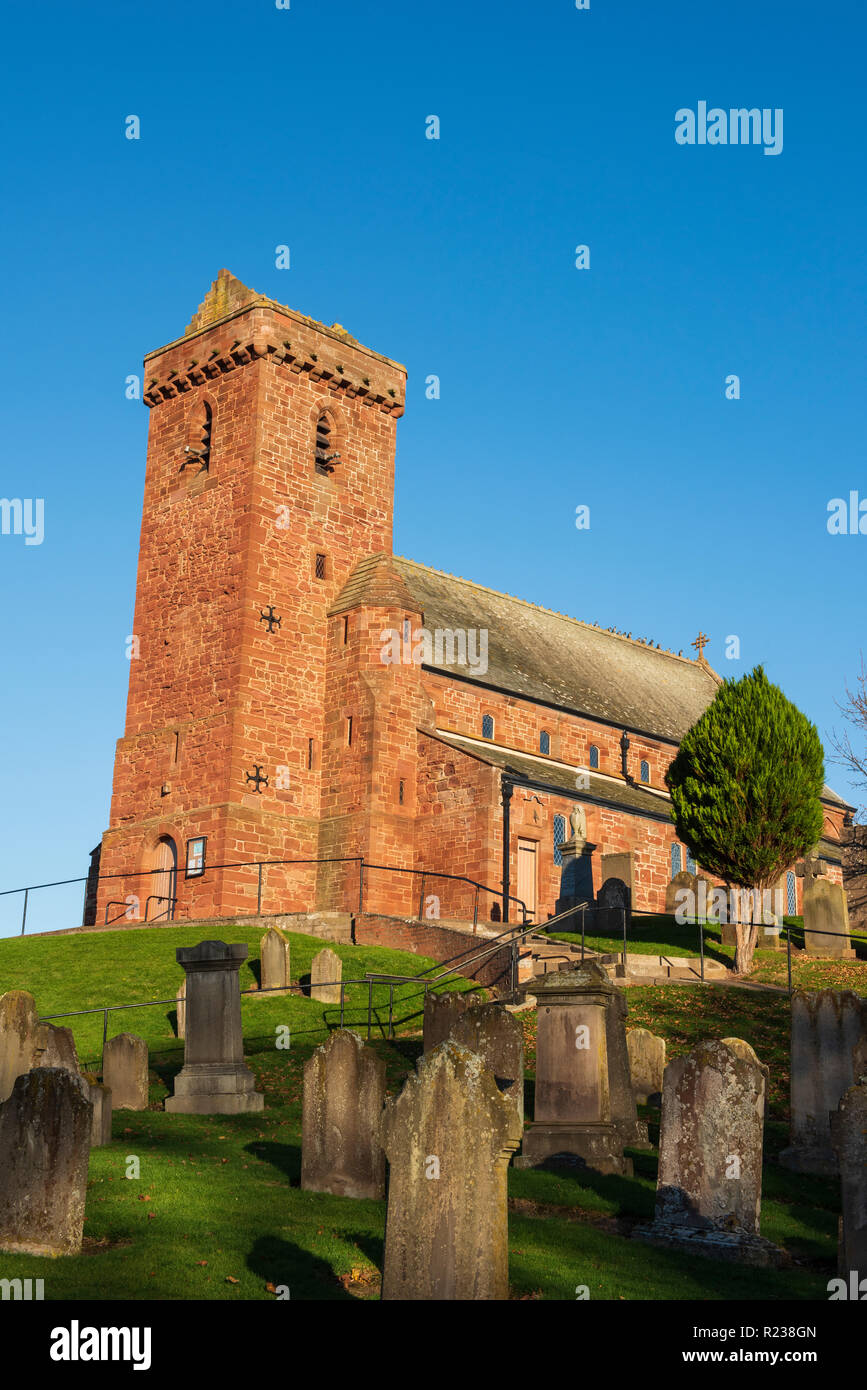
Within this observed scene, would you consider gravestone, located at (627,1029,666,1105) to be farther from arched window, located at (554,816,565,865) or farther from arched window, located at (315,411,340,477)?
arched window, located at (315,411,340,477)

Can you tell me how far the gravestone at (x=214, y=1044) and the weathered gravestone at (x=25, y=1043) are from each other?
1726 millimetres

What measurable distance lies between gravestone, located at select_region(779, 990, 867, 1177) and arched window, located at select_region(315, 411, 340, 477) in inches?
1144

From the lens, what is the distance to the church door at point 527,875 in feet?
129

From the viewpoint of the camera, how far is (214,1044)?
1852 cm

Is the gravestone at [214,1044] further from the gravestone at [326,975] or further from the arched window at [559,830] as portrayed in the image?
the arched window at [559,830]

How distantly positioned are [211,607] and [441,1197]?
1279 inches

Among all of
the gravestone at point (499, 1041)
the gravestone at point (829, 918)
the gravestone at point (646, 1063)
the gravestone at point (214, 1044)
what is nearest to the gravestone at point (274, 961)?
the gravestone at point (214, 1044)

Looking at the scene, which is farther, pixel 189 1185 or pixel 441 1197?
pixel 189 1185

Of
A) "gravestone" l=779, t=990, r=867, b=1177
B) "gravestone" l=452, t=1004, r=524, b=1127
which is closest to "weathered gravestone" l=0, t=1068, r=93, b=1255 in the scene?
"gravestone" l=452, t=1004, r=524, b=1127

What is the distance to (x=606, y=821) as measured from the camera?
4462 cm

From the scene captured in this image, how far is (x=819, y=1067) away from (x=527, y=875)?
23146 millimetres

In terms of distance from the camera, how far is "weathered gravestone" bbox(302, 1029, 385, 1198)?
13609mm
